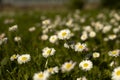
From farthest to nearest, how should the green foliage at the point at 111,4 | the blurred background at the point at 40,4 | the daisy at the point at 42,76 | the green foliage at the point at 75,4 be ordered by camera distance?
the blurred background at the point at 40,4
the green foliage at the point at 75,4
the green foliage at the point at 111,4
the daisy at the point at 42,76

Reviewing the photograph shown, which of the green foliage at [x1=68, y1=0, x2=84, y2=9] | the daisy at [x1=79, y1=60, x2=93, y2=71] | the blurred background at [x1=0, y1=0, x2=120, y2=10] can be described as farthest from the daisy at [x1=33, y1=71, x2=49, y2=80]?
the blurred background at [x1=0, y1=0, x2=120, y2=10]

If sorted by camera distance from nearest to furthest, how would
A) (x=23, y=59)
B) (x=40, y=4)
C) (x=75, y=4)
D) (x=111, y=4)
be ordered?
(x=23, y=59), (x=111, y=4), (x=75, y=4), (x=40, y=4)

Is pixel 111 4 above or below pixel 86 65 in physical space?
above

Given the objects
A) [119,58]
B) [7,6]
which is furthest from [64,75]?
[7,6]

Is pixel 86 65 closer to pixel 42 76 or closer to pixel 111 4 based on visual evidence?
pixel 42 76

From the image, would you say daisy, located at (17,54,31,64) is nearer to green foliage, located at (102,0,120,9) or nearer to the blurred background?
green foliage, located at (102,0,120,9)

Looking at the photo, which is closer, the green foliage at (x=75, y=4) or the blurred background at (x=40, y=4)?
the green foliage at (x=75, y=4)

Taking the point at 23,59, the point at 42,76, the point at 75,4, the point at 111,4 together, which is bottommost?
the point at 42,76

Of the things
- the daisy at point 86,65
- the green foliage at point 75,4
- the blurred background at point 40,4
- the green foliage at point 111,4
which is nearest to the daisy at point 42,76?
the daisy at point 86,65

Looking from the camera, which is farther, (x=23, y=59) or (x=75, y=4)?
(x=75, y=4)

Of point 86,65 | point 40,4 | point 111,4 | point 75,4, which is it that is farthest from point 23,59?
point 40,4

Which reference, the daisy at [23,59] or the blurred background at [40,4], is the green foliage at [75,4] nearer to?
the blurred background at [40,4]

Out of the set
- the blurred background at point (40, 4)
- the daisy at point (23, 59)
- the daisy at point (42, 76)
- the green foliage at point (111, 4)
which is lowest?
the daisy at point (42, 76)
